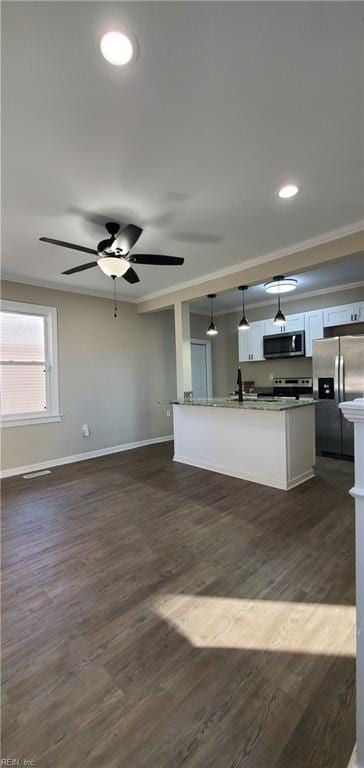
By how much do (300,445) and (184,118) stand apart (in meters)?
3.18

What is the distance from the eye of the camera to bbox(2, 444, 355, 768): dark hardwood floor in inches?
42.6

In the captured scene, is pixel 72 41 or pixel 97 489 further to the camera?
pixel 97 489

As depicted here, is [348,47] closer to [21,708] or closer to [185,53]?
[185,53]

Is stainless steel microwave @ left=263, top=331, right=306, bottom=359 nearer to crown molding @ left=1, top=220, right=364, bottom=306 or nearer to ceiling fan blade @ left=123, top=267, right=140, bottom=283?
crown molding @ left=1, top=220, right=364, bottom=306

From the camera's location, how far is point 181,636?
59.7 inches

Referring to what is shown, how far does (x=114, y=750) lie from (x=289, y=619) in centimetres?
96

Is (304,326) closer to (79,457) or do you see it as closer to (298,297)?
(298,297)

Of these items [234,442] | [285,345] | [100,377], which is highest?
[285,345]

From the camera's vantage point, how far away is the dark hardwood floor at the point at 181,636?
1.08 m

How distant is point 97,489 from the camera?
3566mm

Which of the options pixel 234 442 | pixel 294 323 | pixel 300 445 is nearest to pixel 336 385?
pixel 294 323

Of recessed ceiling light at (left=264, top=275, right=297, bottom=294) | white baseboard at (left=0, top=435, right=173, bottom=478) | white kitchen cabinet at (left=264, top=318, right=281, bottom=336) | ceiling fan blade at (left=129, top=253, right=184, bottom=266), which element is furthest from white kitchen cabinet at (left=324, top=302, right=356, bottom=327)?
white baseboard at (left=0, top=435, right=173, bottom=478)

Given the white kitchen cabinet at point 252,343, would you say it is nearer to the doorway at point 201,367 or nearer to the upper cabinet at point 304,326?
the upper cabinet at point 304,326

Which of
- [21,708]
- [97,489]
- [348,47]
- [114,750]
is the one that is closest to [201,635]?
[114,750]
